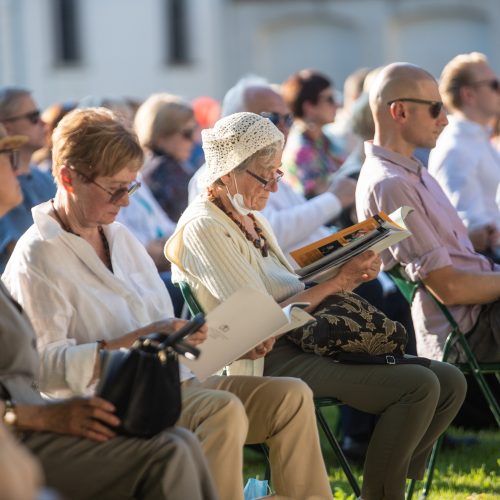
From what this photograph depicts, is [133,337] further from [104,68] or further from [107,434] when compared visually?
[104,68]

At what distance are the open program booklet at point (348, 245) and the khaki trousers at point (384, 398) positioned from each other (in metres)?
0.32

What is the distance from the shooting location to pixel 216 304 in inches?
175

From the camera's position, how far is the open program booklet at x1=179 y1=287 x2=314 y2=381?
3828mm

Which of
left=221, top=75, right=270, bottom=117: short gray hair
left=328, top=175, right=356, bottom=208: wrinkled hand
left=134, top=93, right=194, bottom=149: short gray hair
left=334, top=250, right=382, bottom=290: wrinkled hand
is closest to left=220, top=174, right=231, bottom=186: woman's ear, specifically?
left=334, top=250, right=382, bottom=290: wrinkled hand

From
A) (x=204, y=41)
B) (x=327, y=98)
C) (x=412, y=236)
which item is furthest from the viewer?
(x=204, y=41)

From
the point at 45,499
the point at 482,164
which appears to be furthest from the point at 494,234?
the point at 45,499

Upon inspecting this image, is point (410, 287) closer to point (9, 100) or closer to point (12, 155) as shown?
point (12, 155)

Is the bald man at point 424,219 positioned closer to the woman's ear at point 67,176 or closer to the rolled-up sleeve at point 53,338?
the woman's ear at point 67,176

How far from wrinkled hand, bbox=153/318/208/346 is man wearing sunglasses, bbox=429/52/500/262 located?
264 cm

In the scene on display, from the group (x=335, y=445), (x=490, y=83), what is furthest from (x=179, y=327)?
(x=490, y=83)

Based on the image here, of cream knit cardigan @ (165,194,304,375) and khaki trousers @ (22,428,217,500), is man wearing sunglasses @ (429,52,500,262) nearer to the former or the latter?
cream knit cardigan @ (165,194,304,375)

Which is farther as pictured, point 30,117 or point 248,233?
point 30,117

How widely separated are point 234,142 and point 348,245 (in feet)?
1.88

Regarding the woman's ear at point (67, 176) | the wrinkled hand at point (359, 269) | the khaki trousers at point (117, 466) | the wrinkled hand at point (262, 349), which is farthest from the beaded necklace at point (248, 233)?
the khaki trousers at point (117, 466)
